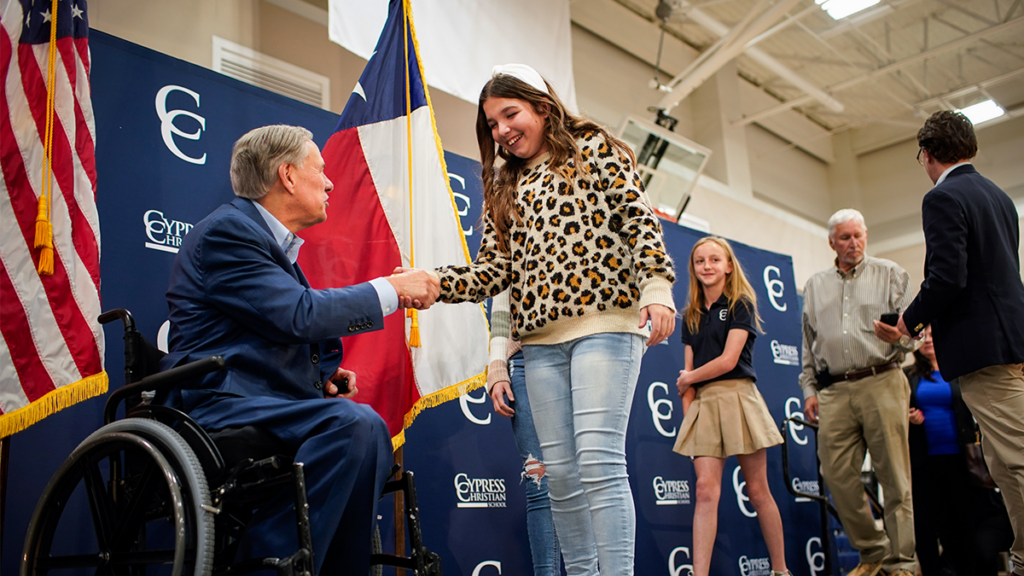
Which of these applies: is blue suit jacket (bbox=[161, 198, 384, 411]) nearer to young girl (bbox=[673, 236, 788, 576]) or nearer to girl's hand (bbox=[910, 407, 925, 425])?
young girl (bbox=[673, 236, 788, 576])

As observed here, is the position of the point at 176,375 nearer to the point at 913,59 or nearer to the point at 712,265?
the point at 712,265

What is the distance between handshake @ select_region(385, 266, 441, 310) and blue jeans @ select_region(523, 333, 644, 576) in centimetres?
32

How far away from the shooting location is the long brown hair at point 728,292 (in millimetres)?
3400

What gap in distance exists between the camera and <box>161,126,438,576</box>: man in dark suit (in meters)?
1.47

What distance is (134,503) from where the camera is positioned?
1450 mm

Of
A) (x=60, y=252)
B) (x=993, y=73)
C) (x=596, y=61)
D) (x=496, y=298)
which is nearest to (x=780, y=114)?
(x=993, y=73)

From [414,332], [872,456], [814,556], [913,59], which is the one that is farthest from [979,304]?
[913,59]

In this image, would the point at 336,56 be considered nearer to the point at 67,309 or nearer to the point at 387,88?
the point at 387,88

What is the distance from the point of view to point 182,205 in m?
2.68

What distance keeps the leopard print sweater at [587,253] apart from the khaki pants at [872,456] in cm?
234

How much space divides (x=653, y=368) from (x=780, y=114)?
7.67m

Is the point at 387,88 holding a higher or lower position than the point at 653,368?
higher

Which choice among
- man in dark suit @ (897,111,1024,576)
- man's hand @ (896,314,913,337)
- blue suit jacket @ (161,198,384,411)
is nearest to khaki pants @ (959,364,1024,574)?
man in dark suit @ (897,111,1024,576)

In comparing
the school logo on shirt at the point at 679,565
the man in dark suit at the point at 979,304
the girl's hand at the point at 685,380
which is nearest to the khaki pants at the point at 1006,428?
the man in dark suit at the point at 979,304
